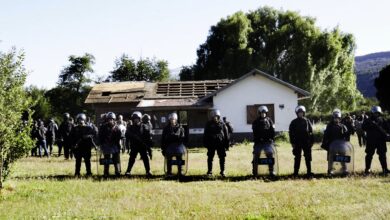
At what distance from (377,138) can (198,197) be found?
6.47 metres

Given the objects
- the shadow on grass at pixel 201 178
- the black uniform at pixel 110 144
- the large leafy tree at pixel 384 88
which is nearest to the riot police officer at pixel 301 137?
the shadow on grass at pixel 201 178

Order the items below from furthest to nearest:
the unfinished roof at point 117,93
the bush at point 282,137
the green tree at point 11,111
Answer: the unfinished roof at point 117,93 → the bush at point 282,137 → the green tree at point 11,111

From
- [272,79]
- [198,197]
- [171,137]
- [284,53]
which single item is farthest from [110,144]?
[284,53]

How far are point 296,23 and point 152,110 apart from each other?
27.4 metres

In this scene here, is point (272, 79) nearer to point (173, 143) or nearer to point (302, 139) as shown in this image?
point (302, 139)

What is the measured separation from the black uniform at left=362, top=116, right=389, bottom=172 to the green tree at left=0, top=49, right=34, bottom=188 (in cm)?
967

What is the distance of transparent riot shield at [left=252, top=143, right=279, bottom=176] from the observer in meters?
14.6

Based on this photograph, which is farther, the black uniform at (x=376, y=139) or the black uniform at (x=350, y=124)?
the black uniform at (x=350, y=124)

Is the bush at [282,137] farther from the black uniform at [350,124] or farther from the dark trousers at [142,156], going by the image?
the dark trousers at [142,156]

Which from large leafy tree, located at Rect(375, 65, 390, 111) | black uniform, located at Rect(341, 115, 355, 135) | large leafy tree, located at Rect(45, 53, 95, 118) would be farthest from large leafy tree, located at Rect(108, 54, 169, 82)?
black uniform, located at Rect(341, 115, 355, 135)

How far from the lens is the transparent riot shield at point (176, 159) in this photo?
1507 cm

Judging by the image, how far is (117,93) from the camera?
40.5 metres

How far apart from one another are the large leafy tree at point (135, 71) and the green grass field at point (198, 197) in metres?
58.4

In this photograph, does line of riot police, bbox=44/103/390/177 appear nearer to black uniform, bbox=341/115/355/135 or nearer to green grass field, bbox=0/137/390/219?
green grass field, bbox=0/137/390/219
